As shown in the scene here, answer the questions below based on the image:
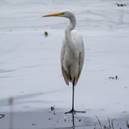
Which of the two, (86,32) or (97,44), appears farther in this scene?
(86,32)

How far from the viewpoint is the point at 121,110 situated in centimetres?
788

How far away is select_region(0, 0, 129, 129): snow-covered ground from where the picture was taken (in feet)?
25.5

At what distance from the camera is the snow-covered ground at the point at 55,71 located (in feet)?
25.5

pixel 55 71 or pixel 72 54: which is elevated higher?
pixel 72 54

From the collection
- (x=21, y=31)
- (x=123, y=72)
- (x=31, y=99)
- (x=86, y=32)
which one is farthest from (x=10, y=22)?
(x=31, y=99)

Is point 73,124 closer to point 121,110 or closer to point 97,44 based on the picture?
point 121,110

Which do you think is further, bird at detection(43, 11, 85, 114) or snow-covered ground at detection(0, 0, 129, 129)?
bird at detection(43, 11, 85, 114)

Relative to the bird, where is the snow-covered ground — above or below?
below

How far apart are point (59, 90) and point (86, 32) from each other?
5.97 meters

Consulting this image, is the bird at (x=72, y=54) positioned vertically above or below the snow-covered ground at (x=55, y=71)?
above

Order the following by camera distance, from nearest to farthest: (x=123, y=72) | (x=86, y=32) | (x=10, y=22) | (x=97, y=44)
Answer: (x=123, y=72) < (x=97, y=44) < (x=86, y=32) < (x=10, y=22)

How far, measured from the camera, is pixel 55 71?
10656mm

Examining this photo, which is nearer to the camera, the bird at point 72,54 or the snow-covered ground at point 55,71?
the snow-covered ground at point 55,71

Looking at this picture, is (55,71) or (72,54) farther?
(55,71)
